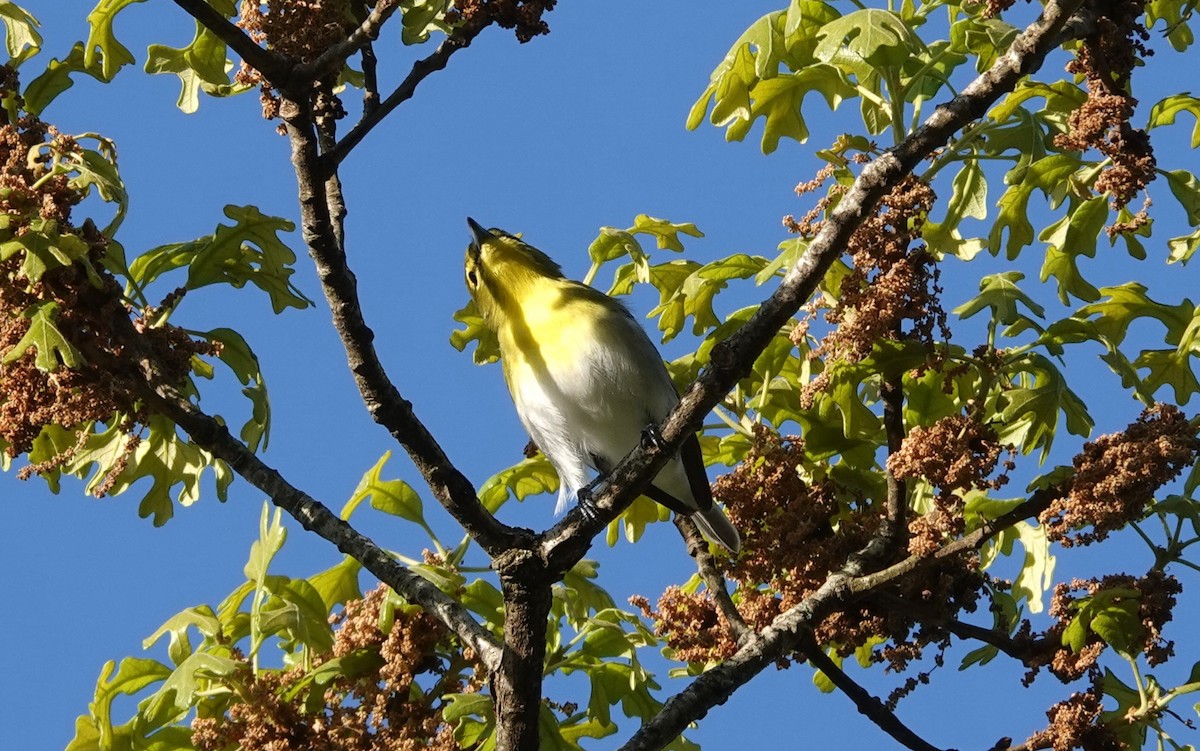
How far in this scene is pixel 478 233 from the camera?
20.0ft

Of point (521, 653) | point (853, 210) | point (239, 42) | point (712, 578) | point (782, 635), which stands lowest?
point (521, 653)

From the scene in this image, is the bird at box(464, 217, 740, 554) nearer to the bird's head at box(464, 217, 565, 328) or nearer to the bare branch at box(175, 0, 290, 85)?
the bird's head at box(464, 217, 565, 328)

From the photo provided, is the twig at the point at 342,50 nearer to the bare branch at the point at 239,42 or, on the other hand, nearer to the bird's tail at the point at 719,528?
the bare branch at the point at 239,42

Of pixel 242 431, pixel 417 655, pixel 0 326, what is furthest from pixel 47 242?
pixel 417 655

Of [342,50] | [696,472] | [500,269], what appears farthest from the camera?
[500,269]

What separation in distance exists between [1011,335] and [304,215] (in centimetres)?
202

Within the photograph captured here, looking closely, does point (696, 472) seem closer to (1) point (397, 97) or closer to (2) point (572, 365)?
(2) point (572, 365)

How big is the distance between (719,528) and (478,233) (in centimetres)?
231

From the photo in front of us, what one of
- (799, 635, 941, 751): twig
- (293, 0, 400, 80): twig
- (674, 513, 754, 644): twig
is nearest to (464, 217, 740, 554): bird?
(674, 513, 754, 644): twig

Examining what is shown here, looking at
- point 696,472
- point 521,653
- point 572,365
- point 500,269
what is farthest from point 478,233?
point 521,653

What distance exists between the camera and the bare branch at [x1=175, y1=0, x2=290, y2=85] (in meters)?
2.99

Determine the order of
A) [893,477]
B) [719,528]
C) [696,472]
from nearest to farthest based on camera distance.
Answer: [893,477] → [719,528] → [696,472]

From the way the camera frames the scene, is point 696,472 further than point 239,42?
Yes

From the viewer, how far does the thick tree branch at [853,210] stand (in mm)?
3178
